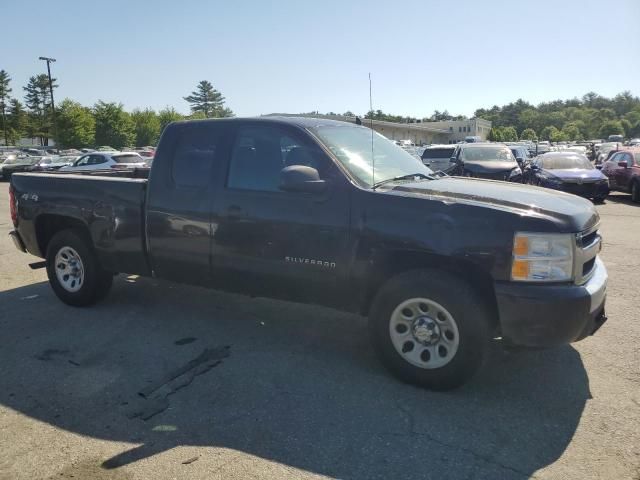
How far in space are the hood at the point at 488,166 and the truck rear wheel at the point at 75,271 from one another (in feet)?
40.4

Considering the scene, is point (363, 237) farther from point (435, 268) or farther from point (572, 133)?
point (572, 133)

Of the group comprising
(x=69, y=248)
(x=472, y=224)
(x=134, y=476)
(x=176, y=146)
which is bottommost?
(x=134, y=476)

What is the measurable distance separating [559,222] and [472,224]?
1.75 ft

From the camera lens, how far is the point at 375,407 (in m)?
3.46

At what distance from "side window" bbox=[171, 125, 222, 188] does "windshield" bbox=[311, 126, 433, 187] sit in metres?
0.98

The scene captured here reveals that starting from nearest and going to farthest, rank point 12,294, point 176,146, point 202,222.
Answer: point 202,222, point 176,146, point 12,294

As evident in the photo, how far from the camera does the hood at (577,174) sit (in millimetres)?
14906

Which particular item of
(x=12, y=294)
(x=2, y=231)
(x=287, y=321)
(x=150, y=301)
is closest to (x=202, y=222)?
(x=287, y=321)

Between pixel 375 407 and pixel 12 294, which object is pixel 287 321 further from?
pixel 12 294

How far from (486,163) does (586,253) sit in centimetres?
1301

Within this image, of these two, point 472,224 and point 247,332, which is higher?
point 472,224

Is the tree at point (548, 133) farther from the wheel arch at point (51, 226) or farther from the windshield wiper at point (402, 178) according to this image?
the wheel arch at point (51, 226)

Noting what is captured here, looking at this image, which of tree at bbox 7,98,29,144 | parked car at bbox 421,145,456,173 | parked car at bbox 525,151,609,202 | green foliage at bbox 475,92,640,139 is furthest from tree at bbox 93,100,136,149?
green foliage at bbox 475,92,640,139

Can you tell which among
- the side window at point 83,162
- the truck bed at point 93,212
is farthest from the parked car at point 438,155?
the truck bed at point 93,212
